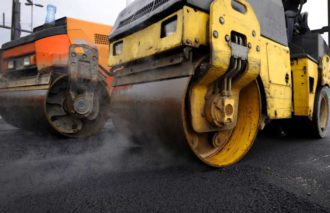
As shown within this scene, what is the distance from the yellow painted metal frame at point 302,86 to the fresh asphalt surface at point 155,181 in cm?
46

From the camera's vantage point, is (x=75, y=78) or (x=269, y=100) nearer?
(x=269, y=100)

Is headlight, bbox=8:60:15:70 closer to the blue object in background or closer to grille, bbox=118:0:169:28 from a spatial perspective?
the blue object in background

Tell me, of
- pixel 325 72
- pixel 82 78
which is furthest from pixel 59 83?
pixel 325 72

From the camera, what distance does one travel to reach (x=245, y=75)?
2.12 m

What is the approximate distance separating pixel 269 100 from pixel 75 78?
2350 millimetres

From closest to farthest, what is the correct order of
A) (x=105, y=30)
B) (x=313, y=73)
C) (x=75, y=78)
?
1. (x=313, y=73)
2. (x=75, y=78)
3. (x=105, y=30)

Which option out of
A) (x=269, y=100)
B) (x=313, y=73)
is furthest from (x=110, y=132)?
(x=313, y=73)

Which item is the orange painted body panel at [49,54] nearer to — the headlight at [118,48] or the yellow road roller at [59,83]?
the yellow road roller at [59,83]

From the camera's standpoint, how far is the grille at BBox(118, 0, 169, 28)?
212 cm

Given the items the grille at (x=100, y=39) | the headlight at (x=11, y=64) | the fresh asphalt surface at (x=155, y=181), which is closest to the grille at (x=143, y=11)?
the fresh asphalt surface at (x=155, y=181)

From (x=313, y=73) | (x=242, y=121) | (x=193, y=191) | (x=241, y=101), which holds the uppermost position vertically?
(x=313, y=73)

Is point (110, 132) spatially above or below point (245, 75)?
below

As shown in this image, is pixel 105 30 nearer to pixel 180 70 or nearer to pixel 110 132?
pixel 110 132

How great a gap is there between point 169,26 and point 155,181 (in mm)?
1093
